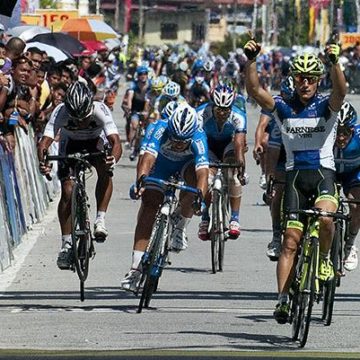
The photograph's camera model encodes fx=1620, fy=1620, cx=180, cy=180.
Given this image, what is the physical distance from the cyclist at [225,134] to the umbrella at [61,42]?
1005 centimetres

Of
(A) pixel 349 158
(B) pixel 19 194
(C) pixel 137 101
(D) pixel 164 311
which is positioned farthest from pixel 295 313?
(C) pixel 137 101

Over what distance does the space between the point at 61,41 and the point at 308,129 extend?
1669cm

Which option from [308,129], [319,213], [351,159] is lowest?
[351,159]

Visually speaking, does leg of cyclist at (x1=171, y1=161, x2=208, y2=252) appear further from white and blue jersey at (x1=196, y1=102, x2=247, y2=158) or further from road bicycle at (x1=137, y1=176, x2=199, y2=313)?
white and blue jersey at (x1=196, y1=102, x2=247, y2=158)

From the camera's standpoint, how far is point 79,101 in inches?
549

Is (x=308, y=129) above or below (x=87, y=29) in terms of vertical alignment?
above

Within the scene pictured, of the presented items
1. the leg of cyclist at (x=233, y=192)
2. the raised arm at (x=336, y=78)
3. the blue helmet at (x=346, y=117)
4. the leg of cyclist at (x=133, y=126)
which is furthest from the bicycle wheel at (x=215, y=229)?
the leg of cyclist at (x=133, y=126)

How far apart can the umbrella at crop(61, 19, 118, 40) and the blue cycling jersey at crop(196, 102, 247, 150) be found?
19264mm

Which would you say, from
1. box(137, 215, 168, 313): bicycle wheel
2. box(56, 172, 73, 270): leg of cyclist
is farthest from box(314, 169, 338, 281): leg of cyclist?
box(56, 172, 73, 270): leg of cyclist

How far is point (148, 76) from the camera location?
110 ft

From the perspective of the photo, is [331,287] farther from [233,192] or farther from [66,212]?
[233,192]

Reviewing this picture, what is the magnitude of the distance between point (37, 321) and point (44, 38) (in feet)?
51.6

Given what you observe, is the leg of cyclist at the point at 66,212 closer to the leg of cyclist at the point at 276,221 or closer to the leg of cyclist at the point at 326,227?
the leg of cyclist at the point at 276,221

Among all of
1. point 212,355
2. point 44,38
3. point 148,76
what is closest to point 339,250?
point 212,355
